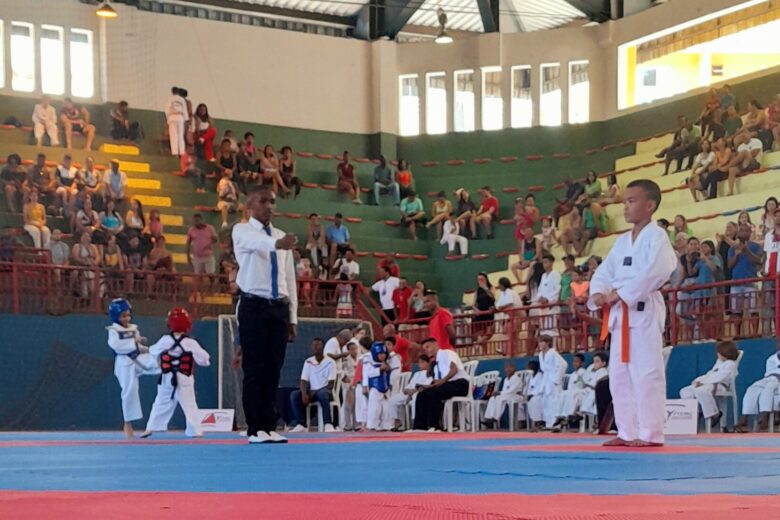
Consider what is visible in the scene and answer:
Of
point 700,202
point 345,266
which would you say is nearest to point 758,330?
point 700,202

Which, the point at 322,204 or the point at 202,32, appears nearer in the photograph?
the point at 322,204

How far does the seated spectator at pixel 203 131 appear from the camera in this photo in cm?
2666

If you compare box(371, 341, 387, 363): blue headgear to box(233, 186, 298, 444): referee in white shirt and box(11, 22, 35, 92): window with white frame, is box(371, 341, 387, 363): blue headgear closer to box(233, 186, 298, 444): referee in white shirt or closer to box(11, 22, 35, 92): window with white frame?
box(233, 186, 298, 444): referee in white shirt

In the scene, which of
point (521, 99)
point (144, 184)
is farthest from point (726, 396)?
point (521, 99)

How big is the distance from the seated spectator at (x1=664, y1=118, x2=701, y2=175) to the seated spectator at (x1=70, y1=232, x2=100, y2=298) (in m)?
10.4

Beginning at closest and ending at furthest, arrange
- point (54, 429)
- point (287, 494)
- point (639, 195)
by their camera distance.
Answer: point (287, 494) → point (639, 195) → point (54, 429)

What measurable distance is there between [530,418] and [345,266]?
6.84m

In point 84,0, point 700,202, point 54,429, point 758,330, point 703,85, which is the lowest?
point 54,429

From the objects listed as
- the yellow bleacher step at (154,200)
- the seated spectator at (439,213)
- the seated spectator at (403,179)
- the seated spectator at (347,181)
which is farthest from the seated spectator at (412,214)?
the yellow bleacher step at (154,200)

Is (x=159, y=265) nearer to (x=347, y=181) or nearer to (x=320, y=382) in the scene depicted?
(x=320, y=382)

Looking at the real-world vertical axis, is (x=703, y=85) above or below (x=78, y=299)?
above

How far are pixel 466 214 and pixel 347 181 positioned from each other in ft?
8.49

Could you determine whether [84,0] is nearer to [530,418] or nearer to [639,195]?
[530,418]

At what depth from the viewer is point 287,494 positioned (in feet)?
14.0
